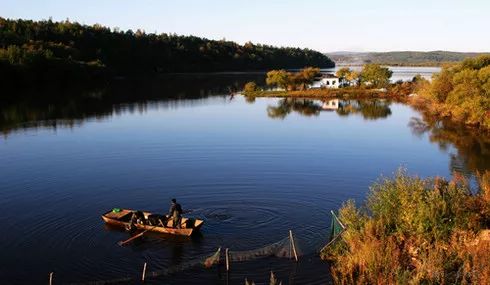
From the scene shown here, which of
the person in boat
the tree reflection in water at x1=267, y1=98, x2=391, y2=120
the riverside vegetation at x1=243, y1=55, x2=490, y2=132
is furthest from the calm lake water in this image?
the riverside vegetation at x1=243, y1=55, x2=490, y2=132

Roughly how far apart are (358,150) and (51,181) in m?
35.9

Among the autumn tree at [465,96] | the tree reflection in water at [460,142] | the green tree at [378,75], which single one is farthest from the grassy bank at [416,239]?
the green tree at [378,75]

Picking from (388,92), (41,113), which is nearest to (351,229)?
(41,113)

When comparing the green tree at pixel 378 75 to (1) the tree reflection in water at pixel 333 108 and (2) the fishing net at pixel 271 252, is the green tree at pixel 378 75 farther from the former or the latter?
(2) the fishing net at pixel 271 252

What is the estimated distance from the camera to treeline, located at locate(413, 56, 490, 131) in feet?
262

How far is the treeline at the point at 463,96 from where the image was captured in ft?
262

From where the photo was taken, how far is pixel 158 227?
106 feet

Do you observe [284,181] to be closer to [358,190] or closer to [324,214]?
[358,190]

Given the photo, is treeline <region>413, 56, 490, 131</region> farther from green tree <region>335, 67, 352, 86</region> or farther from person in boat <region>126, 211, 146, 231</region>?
person in boat <region>126, 211, 146, 231</region>

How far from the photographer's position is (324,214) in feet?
123

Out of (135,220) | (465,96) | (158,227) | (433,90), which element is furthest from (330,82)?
(158,227)

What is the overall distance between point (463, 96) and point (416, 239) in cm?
6630

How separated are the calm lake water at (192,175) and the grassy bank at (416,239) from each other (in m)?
2.83

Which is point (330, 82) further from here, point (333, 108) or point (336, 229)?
point (336, 229)
